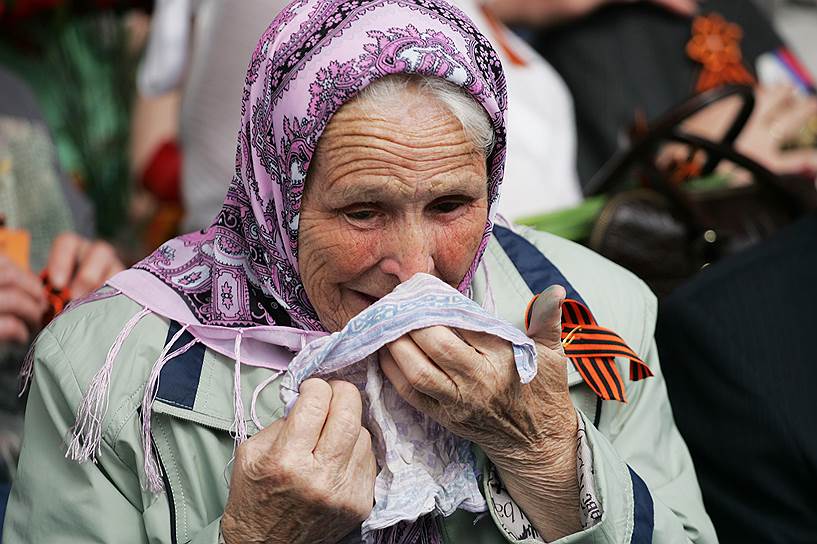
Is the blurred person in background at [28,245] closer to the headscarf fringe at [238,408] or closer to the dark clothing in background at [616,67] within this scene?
the headscarf fringe at [238,408]

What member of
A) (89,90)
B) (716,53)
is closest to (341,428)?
(716,53)

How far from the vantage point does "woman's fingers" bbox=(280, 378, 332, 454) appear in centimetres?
146

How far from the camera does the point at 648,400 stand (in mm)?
1918

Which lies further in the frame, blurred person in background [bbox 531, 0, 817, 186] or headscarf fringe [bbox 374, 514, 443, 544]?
blurred person in background [bbox 531, 0, 817, 186]

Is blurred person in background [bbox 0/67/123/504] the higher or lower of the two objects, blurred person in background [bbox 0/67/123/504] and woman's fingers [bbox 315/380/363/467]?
the lower

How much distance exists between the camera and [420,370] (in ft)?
4.83

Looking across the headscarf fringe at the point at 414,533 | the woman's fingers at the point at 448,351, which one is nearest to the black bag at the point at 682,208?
the headscarf fringe at the point at 414,533

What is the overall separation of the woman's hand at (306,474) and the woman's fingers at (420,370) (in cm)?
9

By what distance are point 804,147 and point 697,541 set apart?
8.34ft

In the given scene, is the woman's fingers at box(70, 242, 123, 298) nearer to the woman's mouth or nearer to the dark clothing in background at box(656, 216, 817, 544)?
the woman's mouth

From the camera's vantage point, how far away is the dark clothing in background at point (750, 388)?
2047 millimetres

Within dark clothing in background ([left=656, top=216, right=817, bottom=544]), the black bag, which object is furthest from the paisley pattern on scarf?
the black bag

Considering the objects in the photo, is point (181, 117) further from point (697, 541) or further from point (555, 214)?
point (697, 541)

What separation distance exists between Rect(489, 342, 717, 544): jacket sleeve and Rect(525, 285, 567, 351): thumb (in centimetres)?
16
